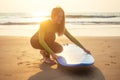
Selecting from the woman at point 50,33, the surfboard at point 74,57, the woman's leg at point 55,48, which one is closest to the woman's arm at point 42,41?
the woman at point 50,33

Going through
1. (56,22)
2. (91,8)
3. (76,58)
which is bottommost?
(91,8)

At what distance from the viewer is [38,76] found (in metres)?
4.86

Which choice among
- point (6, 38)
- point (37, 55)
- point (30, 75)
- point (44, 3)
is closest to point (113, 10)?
point (44, 3)

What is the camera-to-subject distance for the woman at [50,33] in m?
5.13

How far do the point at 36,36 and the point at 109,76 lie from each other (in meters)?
1.52

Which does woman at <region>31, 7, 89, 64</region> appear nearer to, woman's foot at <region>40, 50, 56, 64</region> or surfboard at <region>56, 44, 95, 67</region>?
woman's foot at <region>40, 50, 56, 64</region>

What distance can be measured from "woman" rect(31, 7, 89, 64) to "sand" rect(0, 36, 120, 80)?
30cm

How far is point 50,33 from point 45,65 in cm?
57

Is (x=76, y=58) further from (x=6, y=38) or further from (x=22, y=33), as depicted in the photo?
(x=22, y=33)

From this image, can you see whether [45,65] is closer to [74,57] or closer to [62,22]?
[74,57]

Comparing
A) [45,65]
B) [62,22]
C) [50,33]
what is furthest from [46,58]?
[62,22]

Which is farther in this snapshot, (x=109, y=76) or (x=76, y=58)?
(x=76, y=58)

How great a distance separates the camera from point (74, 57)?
5.37m

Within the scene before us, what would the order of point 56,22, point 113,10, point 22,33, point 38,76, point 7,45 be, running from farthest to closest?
point 113,10, point 22,33, point 7,45, point 56,22, point 38,76
